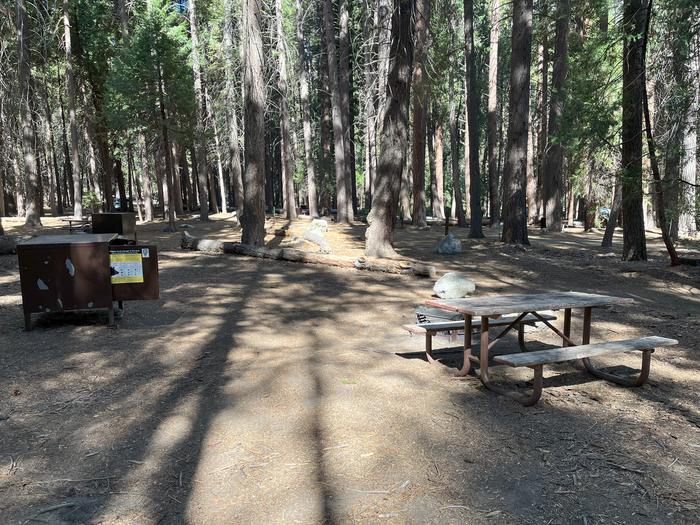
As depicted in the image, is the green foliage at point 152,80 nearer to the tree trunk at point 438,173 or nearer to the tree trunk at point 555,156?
the tree trunk at point 555,156

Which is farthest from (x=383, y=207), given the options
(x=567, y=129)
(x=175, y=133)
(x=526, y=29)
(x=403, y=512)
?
(x=175, y=133)

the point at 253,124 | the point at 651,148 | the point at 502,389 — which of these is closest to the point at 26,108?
the point at 253,124

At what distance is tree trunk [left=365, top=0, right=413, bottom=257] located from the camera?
1244 centimetres

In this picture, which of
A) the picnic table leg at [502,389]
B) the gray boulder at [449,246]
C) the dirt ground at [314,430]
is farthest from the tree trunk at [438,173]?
the picnic table leg at [502,389]

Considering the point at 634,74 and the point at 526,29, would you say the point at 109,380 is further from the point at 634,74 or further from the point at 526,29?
the point at 526,29

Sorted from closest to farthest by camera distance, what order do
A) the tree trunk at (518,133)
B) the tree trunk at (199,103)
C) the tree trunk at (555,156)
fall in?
the tree trunk at (518,133) < the tree trunk at (555,156) < the tree trunk at (199,103)

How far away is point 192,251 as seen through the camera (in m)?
14.3

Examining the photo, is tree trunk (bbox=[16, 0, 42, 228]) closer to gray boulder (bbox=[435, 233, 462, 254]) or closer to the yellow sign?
gray boulder (bbox=[435, 233, 462, 254])

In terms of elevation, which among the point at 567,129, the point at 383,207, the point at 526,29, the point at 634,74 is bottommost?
the point at 383,207

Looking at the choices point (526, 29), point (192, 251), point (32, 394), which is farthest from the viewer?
point (526, 29)

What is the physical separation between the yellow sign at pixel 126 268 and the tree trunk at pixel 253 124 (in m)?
7.26

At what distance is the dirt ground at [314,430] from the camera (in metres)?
2.92

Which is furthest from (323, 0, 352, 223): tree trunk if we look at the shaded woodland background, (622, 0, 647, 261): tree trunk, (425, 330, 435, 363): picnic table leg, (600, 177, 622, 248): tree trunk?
(425, 330, 435, 363): picnic table leg

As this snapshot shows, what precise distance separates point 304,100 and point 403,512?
87.5 ft
